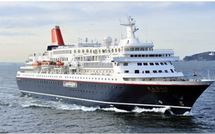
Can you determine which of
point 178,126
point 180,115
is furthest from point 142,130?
point 180,115

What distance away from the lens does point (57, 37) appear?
63594 millimetres

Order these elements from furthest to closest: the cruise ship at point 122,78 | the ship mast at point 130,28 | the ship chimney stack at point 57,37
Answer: the ship chimney stack at point 57,37 → the ship mast at point 130,28 → the cruise ship at point 122,78

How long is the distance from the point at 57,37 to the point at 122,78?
2568cm

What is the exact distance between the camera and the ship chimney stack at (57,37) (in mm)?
63356

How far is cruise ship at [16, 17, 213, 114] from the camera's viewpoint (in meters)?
38.4

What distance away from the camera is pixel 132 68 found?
41.4m

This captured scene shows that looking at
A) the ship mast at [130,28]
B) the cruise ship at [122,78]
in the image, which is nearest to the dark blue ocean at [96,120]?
the cruise ship at [122,78]

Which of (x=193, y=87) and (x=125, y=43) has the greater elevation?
(x=125, y=43)

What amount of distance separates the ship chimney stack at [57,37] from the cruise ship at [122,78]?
31.6 ft

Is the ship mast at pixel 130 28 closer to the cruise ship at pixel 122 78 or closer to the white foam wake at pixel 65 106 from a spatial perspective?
the cruise ship at pixel 122 78

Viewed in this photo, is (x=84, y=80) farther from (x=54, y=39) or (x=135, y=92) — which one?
(x=54, y=39)

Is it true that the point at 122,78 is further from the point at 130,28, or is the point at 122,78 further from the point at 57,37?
the point at 57,37

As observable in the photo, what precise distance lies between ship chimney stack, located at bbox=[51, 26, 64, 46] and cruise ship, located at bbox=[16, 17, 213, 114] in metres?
9.63

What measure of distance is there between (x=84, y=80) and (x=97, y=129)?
11764 mm
